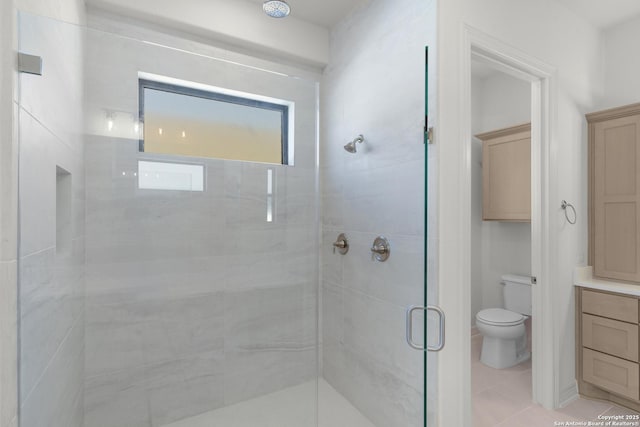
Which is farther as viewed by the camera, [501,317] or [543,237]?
[501,317]

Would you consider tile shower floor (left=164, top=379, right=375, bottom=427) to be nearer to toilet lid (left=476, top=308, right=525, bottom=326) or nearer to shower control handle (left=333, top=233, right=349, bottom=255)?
shower control handle (left=333, top=233, right=349, bottom=255)

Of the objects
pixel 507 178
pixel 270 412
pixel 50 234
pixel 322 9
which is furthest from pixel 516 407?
pixel 322 9

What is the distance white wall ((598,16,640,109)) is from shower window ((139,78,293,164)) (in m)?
2.46

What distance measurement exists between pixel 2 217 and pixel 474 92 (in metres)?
3.64

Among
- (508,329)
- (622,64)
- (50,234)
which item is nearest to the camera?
(50,234)

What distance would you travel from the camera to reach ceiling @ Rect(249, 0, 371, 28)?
194 centimetres

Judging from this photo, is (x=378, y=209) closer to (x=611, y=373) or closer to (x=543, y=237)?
(x=543, y=237)

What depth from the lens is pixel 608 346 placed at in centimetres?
194

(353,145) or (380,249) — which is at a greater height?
(353,145)

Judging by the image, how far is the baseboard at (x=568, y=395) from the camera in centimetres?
196

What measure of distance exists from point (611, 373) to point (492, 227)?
1505 mm

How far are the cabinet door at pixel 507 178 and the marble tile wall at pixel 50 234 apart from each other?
9.94 ft

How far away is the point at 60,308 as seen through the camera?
3.05 feet

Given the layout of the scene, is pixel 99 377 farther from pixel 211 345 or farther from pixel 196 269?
pixel 196 269
